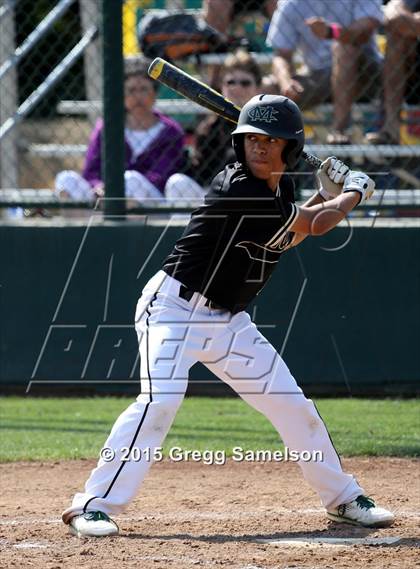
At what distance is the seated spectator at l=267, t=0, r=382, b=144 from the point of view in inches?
309

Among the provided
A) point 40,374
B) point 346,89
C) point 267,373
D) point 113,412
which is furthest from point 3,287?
point 267,373

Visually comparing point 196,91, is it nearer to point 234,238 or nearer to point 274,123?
point 274,123

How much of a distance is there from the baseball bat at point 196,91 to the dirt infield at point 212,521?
163 centimetres

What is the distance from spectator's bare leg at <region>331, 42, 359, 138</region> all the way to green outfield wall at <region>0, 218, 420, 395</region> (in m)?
1.09

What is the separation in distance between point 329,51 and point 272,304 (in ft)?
7.49

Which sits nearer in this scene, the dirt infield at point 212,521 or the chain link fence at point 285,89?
the dirt infield at point 212,521

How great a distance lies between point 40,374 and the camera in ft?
24.6

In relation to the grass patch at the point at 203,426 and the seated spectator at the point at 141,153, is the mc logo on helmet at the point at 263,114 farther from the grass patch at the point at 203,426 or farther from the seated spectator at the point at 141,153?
the seated spectator at the point at 141,153

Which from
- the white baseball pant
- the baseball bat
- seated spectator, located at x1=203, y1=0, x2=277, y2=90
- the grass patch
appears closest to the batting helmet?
the baseball bat

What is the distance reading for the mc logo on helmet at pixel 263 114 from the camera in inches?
159

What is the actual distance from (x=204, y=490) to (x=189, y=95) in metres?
1.97

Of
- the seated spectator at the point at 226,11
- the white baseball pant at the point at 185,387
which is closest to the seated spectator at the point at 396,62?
the seated spectator at the point at 226,11

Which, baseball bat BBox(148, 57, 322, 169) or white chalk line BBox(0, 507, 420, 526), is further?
baseball bat BBox(148, 57, 322, 169)

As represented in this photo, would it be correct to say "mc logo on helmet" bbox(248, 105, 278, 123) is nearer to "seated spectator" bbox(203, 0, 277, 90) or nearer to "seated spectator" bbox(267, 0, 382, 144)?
"seated spectator" bbox(267, 0, 382, 144)
